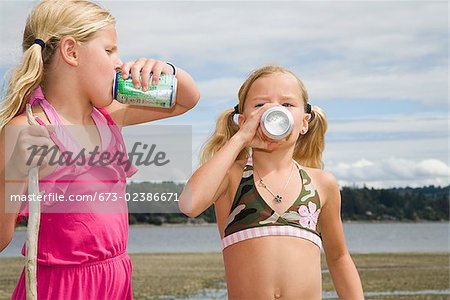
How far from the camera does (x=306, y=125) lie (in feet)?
11.8

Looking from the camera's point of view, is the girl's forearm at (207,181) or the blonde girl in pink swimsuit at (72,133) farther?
the girl's forearm at (207,181)

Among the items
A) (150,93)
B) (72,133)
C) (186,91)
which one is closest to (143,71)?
(150,93)

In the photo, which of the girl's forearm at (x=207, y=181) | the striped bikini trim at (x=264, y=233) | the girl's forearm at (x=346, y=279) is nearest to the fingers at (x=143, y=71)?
the girl's forearm at (x=207, y=181)

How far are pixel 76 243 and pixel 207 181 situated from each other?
0.58m

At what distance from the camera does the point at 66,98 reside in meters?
3.14

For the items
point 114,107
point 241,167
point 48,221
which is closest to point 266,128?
point 241,167

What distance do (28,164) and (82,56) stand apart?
1.75 feet

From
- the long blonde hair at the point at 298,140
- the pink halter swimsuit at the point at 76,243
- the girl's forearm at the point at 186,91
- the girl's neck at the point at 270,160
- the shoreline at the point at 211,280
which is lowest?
the shoreline at the point at 211,280

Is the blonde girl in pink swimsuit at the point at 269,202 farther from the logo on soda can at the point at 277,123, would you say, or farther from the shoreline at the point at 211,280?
the shoreline at the point at 211,280

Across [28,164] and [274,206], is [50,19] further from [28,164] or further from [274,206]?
[274,206]

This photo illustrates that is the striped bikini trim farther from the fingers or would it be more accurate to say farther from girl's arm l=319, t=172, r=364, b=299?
the fingers

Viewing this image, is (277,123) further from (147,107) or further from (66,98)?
(66,98)

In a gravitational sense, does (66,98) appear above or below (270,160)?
above

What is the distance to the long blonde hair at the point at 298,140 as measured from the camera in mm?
3521
